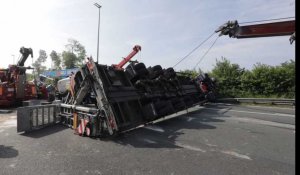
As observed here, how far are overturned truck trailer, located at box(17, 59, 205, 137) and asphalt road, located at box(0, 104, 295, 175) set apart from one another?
0.36 m

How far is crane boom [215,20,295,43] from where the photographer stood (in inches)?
299

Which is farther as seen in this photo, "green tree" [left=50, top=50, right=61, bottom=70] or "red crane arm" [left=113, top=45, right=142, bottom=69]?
"green tree" [left=50, top=50, right=61, bottom=70]

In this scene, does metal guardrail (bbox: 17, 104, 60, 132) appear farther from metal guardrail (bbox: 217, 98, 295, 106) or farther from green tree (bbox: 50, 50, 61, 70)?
green tree (bbox: 50, 50, 61, 70)

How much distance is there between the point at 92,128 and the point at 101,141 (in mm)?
504

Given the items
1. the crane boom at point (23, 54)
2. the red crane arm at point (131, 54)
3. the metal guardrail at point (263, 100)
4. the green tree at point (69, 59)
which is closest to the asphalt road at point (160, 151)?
the red crane arm at point (131, 54)

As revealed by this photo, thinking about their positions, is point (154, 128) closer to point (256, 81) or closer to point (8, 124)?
point (8, 124)

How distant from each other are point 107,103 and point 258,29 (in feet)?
18.8

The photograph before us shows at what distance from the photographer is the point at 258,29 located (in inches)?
325

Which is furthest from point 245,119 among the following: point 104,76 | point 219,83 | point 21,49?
point 21,49

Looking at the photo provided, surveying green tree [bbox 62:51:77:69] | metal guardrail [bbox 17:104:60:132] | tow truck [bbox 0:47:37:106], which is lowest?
metal guardrail [bbox 17:104:60:132]

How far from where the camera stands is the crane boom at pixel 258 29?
759cm

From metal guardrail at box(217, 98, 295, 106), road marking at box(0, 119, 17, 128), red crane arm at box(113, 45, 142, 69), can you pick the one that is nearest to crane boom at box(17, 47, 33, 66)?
road marking at box(0, 119, 17, 128)

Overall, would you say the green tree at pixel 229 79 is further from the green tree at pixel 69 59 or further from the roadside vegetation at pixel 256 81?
the green tree at pixel 69 59

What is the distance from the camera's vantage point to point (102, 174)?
4094mm
